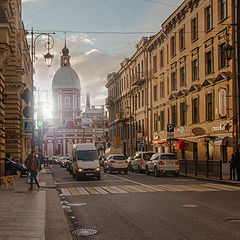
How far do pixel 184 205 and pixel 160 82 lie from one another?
33.4 m

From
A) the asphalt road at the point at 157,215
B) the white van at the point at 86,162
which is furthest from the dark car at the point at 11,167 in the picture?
the asphalt road at the point at 157,215

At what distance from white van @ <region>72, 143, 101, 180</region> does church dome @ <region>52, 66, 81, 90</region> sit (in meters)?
87.1

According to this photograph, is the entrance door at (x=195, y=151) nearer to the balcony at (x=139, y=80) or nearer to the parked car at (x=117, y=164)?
the parked car at (x=117, y=164)

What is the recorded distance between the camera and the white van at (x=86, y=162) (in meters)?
27.5

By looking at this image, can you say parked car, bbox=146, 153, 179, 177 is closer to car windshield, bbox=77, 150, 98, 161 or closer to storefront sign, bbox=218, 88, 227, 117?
car windshield, bbox=77, 150, 98, 161

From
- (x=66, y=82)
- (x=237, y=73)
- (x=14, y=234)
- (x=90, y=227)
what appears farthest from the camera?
(x=66, y=82)

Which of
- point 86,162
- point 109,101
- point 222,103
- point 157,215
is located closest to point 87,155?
point 86,162

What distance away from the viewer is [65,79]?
117m

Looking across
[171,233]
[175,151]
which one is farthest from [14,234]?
[175,151]

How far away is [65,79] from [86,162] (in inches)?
3579

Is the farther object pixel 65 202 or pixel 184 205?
pixel 65 202

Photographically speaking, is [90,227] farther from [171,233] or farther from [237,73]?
[237,73]

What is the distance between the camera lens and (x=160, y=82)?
46344mm

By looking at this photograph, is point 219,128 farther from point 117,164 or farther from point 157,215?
point 157,215
